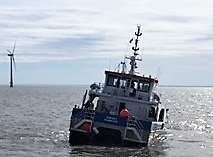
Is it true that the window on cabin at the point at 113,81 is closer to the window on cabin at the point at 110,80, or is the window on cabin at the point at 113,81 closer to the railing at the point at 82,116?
the window on cabin at the point at 110,80

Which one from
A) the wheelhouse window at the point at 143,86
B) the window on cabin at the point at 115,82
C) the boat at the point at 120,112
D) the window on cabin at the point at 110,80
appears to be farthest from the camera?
the window on cabin at the point at 110,80

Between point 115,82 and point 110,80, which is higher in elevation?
point 110,80

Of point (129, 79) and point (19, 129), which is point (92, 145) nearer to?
point (129, 79)

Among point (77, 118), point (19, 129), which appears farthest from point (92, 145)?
point (19, 129)

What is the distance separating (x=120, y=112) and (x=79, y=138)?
3353mm

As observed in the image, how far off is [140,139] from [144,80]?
15.5 ft

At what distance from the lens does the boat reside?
36.8 meters

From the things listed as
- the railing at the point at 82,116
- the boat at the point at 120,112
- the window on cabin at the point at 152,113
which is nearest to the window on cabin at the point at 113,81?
the boat at the point at 120,112

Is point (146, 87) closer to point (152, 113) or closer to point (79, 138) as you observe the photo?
point (152, 113)

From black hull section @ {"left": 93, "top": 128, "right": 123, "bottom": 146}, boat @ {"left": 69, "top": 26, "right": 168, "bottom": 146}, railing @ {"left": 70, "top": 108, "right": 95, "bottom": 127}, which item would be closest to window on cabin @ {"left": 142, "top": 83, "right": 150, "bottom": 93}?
boat @ {"left": 69, "top": 26, "right": 168, "bottom": 146}

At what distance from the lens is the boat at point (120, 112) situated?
36.8 m

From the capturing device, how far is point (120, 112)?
3775 centimetres

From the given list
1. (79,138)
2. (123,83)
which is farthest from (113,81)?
(79,138)

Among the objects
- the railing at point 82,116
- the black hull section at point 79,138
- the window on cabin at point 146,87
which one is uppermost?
the window on cabin at point 146,87
